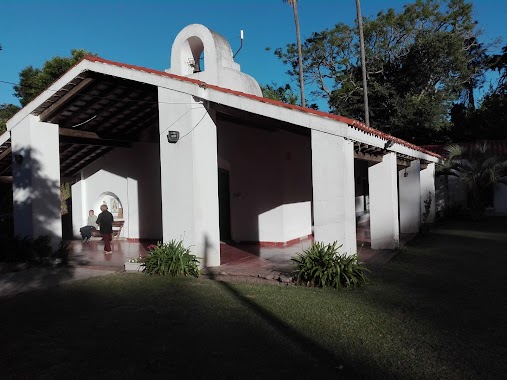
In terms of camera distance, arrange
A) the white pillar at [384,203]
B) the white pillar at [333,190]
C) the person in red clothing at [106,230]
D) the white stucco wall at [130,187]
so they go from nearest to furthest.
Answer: the white pillar at [333,190] → the white pillar at [384,203] → the person in red clothing at [106,230] → the white stucco wall at [130,187]

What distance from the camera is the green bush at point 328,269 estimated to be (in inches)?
265

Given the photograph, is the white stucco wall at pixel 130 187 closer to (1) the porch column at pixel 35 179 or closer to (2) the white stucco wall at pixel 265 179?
(2) the white stucco wall at pixel 265 179

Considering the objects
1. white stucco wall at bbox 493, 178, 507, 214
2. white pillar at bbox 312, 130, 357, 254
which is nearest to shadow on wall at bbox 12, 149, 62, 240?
white pillar at bbox 312, 130, 357, 254

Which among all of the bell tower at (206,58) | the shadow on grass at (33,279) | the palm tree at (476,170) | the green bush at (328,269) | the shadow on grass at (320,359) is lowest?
the shadow on grass at (320,359)

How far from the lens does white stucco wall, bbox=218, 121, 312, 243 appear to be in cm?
1186

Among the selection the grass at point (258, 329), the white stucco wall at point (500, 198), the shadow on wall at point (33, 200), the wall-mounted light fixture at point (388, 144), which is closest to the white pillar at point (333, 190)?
the grass at point (258, 329)

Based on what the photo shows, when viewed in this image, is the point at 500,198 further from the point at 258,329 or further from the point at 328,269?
the point at 258,329

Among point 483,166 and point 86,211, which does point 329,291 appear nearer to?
point 86,211

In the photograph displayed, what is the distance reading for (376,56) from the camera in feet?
90.1

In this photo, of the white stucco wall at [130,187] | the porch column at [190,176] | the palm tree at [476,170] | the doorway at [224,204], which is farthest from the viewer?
the palm tree at [476,170]

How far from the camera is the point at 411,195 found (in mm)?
13430

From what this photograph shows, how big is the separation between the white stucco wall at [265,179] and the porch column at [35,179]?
14.7 feet

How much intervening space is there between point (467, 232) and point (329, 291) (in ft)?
30.9

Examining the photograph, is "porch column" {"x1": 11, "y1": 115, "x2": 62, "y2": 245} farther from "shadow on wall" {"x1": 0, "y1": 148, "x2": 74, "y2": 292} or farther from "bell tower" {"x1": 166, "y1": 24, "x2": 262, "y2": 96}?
"bell tower" {"x1": 166, "y1": 24, "x2": 262, "y2": 96}
